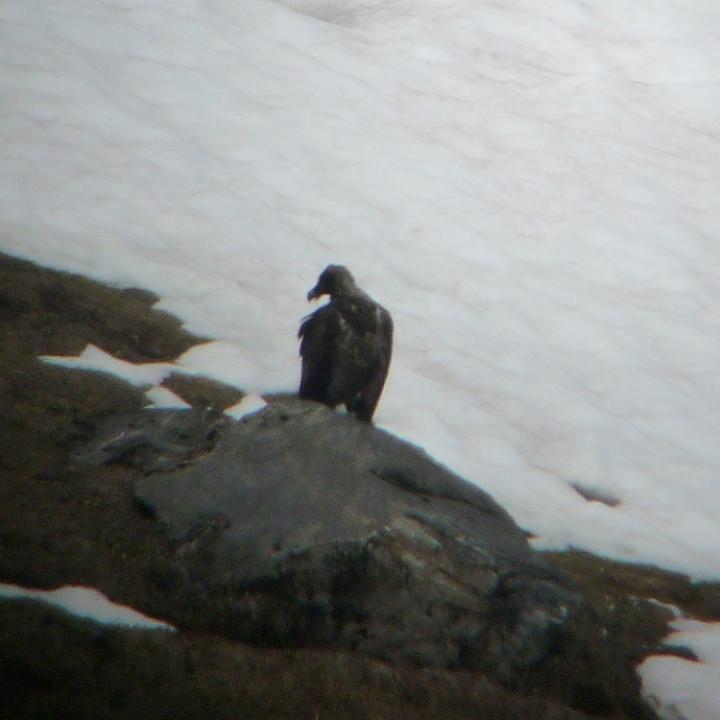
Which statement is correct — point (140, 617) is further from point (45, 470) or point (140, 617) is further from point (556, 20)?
point (556, 20)

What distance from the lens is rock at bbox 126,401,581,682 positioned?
28.3 feet

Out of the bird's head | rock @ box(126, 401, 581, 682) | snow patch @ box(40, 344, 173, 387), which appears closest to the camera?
rock @ box(126, 401, 581, 682)

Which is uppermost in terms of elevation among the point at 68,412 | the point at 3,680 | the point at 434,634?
the point at 3,680

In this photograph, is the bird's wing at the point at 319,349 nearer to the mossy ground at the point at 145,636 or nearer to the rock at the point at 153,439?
the rock at the point at 153,439

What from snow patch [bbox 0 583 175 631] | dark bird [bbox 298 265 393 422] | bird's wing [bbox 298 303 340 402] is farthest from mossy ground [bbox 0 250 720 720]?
dark bird [bbox 298 265 393 422]

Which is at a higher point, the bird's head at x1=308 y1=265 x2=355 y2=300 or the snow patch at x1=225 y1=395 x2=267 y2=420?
the bird's head at x1=308 y1=265 x2=355 y2=300

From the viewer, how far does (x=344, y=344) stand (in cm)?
1159

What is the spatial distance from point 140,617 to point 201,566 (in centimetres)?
94

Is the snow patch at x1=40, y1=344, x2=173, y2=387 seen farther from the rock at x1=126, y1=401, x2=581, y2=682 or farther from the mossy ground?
the rock at x1=126, y1=401, x2=581, y2=682

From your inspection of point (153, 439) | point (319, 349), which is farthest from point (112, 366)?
point (319, 349)

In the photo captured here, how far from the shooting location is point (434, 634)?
8719 mm

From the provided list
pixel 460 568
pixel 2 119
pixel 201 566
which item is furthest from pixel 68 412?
pixel 2 119

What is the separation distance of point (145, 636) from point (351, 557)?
178cm

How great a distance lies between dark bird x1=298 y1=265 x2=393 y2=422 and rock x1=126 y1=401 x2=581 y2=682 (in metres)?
1.48
